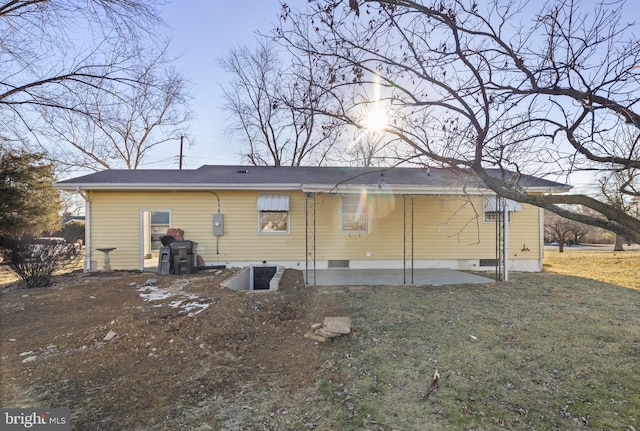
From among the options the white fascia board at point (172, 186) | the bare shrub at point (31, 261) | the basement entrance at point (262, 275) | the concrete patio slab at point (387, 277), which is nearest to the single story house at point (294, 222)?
the white fascia board at point (172, 186)

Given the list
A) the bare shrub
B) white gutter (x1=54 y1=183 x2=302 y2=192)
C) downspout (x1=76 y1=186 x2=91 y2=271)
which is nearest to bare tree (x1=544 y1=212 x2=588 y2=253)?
white gutter (x1=54 y1=183 x2=302 y2=192)

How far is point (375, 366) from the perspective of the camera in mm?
3670

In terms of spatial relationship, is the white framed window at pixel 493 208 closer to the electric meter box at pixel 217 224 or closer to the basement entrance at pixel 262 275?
the basement entrance at pixel 262 275

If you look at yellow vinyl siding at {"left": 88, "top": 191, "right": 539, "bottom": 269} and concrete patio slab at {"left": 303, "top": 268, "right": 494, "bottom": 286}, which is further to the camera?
yellow vinyl siding at {"left": 88, "top": 191, "right": 539, "bottom": 269}

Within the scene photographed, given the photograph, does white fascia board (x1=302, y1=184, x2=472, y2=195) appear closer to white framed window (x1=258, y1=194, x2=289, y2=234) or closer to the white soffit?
white framed window (x1=258, y1=194, x2=289, y2=234)

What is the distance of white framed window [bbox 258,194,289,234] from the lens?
9883 mm

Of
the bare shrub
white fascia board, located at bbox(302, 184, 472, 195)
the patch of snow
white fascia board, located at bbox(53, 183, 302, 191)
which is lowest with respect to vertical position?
the patch of snow

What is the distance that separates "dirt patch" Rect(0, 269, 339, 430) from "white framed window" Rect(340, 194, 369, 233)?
4016 millimetres

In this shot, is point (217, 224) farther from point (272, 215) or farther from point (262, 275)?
point (262, 275)

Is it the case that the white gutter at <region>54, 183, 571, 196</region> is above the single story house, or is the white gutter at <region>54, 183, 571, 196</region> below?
above

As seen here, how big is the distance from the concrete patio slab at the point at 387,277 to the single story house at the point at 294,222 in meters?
0.48

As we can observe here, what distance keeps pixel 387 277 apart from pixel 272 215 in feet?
13.2

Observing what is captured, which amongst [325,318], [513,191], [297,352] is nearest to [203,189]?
[325,318]

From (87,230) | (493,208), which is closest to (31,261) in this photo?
(87,230)
